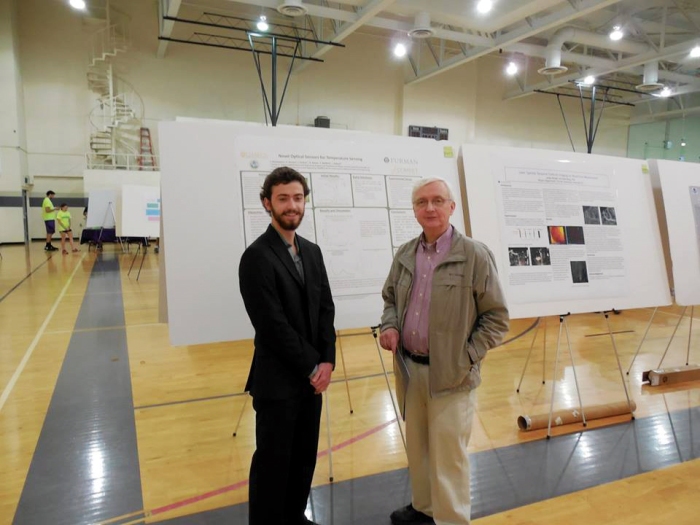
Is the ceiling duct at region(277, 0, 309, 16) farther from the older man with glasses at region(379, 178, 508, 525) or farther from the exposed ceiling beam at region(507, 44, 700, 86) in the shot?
the older man with glasses at region(379, 178, 508, 525)

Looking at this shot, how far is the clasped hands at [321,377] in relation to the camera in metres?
1.64

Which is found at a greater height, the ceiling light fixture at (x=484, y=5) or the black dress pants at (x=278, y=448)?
the ceiling light fixture at (x=484, y=5)

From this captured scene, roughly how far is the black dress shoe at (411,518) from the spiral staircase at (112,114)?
13778 mm

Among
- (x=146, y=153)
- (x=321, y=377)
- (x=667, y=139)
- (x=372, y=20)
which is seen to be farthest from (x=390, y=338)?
(x=667, y=139)

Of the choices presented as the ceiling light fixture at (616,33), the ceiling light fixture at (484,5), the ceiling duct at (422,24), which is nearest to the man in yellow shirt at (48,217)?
the ceiling duct at (422,24)

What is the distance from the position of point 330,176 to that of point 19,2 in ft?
50.7

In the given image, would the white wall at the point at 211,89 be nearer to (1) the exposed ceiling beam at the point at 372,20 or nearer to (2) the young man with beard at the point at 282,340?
(1) the exposed ceiling beam at the point at 372,20

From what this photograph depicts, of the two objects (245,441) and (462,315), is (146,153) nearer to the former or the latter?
(245,441)

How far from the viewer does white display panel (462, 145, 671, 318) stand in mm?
2658

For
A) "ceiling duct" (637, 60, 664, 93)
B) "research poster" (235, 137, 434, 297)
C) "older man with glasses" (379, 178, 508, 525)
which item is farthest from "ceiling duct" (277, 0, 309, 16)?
"ceiling duct" (637, 60, 664, 93)

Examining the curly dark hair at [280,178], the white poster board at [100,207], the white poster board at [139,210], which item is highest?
the white poster board at [100,207]

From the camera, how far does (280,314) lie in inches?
61.0

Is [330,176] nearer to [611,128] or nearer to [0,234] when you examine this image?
[0,234]

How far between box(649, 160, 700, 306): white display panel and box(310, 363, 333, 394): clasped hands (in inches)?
111
